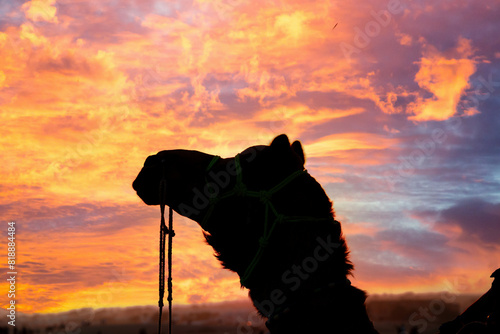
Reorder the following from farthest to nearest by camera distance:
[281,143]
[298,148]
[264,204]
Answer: [298,148] → [281,143] → [264,204]

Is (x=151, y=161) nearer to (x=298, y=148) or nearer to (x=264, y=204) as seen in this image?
(x=264, y=204)

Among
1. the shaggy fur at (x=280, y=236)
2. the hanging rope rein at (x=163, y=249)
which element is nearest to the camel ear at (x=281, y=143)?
the shaggy fur at (x=280, y=236)

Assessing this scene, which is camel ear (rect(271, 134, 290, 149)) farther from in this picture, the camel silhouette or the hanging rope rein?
the hanging rope rein

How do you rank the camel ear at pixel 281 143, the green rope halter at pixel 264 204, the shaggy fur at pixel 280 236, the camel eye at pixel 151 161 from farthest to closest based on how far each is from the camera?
1. the camel eye at pixel 151 161
2. the camel ear at pixel 281 143
3. the green rope halter at pixel 264 204
4. the shaggy fur at pixel 280 236

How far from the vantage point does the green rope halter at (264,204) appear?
5.13m

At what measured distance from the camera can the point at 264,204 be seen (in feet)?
17.3

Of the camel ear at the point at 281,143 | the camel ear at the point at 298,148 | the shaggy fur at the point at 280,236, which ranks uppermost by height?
the camel ear at the point at 298,148

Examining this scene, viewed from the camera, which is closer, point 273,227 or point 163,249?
point 273,227

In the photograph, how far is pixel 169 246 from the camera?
5.80m

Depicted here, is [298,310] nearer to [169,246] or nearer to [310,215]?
[310,215]

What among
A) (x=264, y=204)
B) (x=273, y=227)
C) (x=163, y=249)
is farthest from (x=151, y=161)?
(x=273, y=227)

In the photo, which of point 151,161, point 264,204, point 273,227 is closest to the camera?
point 273,227

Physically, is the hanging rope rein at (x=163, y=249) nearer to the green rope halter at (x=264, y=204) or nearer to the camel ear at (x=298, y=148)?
the green rope halter at (x=264, y=204)

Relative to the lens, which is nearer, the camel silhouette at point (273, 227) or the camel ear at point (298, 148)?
the camel silhouette at point (273, 227)
